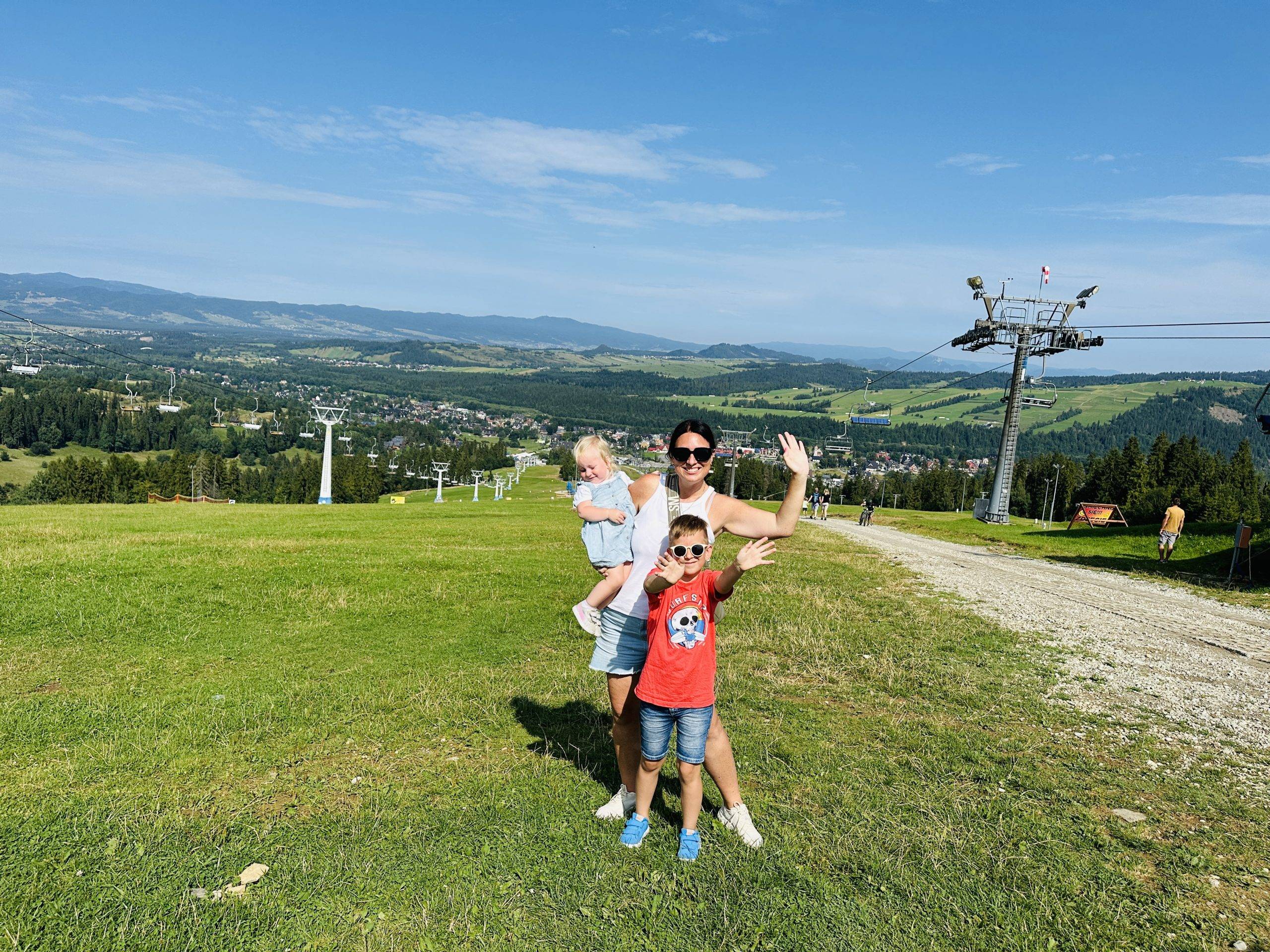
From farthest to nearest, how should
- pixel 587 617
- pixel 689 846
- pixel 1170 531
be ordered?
pixel 1170 531 < pixel 587 617 < pixel 689 846

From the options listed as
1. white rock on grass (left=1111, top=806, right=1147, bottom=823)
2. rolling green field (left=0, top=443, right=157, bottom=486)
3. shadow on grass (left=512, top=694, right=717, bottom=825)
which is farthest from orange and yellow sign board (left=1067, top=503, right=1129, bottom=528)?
rolling green field (left=0, top=443, right=157, bottom=486)

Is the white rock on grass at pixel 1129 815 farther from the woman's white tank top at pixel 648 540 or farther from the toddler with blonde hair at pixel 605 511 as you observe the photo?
the toddler with blonde hair at pixel 605 511

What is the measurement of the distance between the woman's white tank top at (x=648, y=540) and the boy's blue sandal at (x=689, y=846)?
1566 mm

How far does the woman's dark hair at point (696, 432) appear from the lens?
5496mm

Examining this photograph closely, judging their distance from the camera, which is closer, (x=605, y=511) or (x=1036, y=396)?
(x=605, y=511)

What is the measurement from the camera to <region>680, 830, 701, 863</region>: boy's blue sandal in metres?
5.38

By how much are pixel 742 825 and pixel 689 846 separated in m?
0.51

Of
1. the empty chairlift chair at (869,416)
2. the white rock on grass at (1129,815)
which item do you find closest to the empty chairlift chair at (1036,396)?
the empty chairlift chair at (869,416)

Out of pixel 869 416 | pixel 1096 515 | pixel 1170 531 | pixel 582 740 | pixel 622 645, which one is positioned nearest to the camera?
pixel 622 645

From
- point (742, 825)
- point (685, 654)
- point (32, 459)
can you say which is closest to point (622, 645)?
point (685, 654)

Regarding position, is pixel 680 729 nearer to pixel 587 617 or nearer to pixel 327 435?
pixel 587 617

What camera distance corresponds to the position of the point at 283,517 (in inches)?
1228

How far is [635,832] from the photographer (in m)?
5.57

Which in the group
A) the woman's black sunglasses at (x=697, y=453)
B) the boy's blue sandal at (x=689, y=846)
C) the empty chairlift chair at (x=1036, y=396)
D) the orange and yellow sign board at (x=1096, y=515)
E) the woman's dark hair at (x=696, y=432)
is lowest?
the orange and yellow sign board at (x=1096, y=515)
